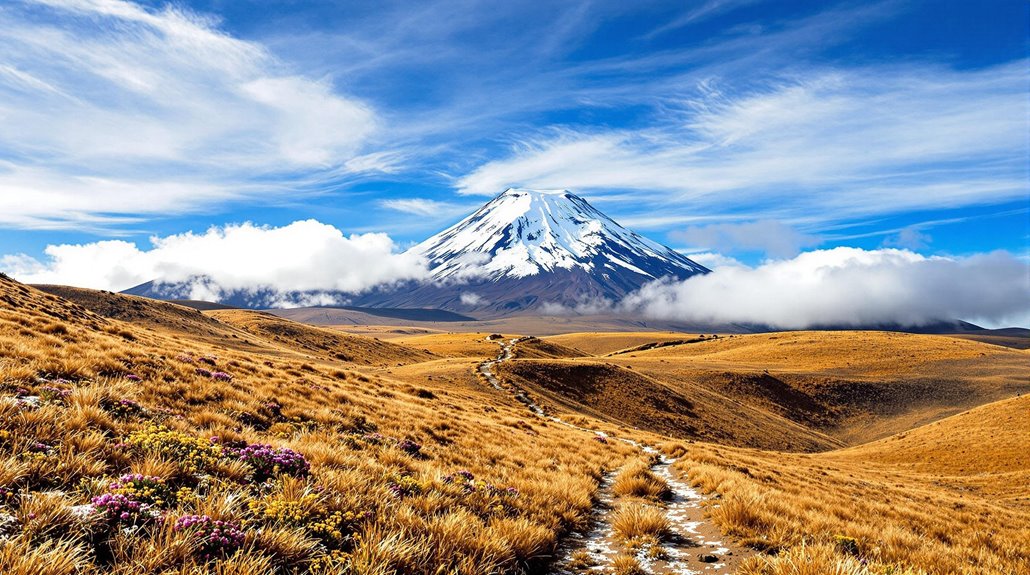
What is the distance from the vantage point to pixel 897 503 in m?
20.5

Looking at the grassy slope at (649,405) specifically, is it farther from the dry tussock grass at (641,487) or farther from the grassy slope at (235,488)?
the grassy slope at (235,488)

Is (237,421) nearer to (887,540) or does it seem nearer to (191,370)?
(191,370)

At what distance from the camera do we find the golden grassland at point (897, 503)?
756 cm

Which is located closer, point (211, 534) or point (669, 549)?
point (211, 534)

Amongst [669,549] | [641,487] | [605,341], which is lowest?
[605,341]

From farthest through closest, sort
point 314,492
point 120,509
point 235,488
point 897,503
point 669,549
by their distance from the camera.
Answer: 1. point 897,503
2. point 669,549
3. point 314,492
4. point 235,488
5. point 120,509

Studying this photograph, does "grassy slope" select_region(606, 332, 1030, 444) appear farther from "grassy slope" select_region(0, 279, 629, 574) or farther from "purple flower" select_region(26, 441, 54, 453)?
"purple flower" select_region(26, 441, 54, 453)

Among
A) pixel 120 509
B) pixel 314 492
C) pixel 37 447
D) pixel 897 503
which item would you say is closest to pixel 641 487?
pixel 314 492

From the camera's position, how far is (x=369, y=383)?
2900cm

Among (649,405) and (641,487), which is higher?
(641,487)

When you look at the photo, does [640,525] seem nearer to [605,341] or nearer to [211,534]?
[211,534]

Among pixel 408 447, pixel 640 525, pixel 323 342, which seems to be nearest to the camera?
pixel 640 525

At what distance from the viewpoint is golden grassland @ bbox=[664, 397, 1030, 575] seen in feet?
24.8

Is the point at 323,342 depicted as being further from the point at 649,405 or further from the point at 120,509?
the point at 120,509
